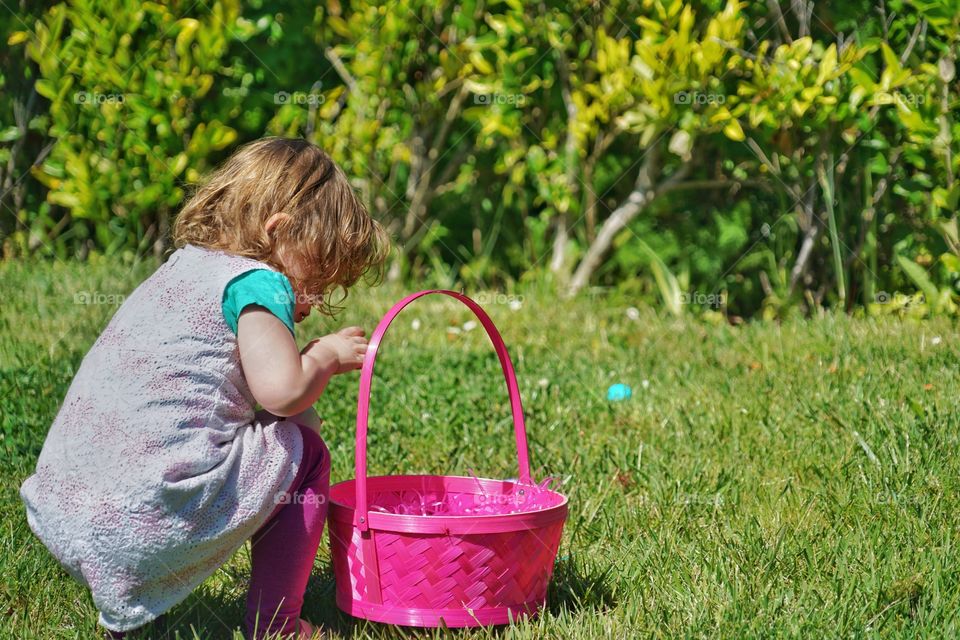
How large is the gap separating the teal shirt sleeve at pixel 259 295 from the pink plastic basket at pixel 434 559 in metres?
0.16

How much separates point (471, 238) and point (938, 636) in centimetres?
376

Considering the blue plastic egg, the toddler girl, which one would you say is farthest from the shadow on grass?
the blue plastic egg

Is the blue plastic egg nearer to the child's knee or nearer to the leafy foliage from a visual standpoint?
the leafy foliage

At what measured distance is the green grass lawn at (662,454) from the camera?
196 centimetres

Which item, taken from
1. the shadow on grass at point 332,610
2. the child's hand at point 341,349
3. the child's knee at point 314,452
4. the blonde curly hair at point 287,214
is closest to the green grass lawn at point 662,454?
the shadow on grass at point 332,610

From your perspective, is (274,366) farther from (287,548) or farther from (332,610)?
(332,610)

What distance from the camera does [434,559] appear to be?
1819 millimetres

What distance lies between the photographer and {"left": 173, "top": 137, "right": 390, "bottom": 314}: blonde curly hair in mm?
1918

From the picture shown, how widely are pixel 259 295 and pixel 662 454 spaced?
1.33 m

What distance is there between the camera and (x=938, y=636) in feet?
5.95

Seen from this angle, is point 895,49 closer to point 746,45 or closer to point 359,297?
point 746,45

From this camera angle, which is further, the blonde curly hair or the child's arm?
the blonde curly hair

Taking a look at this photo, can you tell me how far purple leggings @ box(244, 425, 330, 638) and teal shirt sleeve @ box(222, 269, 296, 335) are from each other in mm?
252

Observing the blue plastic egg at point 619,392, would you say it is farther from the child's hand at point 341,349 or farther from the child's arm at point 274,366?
the child's arm at point 274,366
